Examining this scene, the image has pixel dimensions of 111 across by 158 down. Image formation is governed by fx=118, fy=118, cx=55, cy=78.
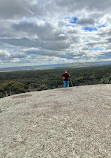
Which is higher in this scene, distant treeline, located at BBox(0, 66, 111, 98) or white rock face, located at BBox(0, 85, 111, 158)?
white rock face, located at BBox(0, 85, 111, 158)

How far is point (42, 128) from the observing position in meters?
6.35

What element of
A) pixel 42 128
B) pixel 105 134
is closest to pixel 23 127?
pixel 42 128

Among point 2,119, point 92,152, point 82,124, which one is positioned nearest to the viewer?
point 92,152

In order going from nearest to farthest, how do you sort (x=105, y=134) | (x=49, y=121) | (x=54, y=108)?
1. (x=105, y=134)
2. (x=49, y=121)
3. (x=54, y=108)

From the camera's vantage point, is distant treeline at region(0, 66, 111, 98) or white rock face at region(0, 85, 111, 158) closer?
white rock face at region(0, 85, 111, 158)

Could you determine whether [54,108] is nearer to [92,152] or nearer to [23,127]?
[23,127]

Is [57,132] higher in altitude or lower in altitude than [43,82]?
higher

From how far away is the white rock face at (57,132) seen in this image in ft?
15.5

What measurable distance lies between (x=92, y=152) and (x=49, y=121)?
304cm

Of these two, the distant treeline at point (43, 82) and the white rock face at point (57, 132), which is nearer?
the white rock face at point (57, 132)

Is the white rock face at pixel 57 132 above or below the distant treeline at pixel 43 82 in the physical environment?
above

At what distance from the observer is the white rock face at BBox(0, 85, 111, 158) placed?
4.72 metres

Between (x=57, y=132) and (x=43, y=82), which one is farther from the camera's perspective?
(x=43, y=82)

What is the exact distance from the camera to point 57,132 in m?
5.90
